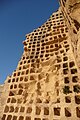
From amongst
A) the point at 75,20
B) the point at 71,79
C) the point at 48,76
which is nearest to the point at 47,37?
the point at 48,76

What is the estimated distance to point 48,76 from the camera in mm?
5465

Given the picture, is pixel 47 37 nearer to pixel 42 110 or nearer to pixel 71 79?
pixel 71 79

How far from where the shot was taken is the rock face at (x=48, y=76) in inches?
168

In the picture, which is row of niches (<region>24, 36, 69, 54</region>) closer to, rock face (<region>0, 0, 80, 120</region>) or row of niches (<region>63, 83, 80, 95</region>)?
rock face (<region>0, 0, 80, 120</region>)

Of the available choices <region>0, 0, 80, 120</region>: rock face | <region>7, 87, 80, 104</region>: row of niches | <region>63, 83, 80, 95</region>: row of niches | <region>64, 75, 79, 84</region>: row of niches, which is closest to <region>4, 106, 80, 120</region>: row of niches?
<region>0, 0, 80, 120</region>: rock face

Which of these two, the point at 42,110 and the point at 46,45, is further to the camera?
the point at 46,45

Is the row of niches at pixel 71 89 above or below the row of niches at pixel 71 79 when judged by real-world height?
below

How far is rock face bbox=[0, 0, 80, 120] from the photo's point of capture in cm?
427

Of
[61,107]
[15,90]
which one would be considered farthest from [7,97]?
Result: [61,107]

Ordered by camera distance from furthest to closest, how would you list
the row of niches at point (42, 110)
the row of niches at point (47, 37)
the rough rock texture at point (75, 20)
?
the row of niches at point (47, 37) < the rough rock texture at point (75, 20) < the row of niches at point (42, 110)

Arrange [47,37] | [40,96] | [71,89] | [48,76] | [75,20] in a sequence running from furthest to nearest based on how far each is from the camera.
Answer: [47,37] < [48,76] < [40,96] < [75,20] < [71,89]

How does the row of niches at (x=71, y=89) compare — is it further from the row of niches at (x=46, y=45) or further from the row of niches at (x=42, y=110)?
the row of niches at (x=46, y=45)

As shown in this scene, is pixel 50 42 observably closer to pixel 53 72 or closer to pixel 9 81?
pixel 53 72

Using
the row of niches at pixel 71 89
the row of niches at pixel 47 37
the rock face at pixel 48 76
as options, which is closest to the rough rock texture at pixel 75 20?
the rock face at pixel 48 76
